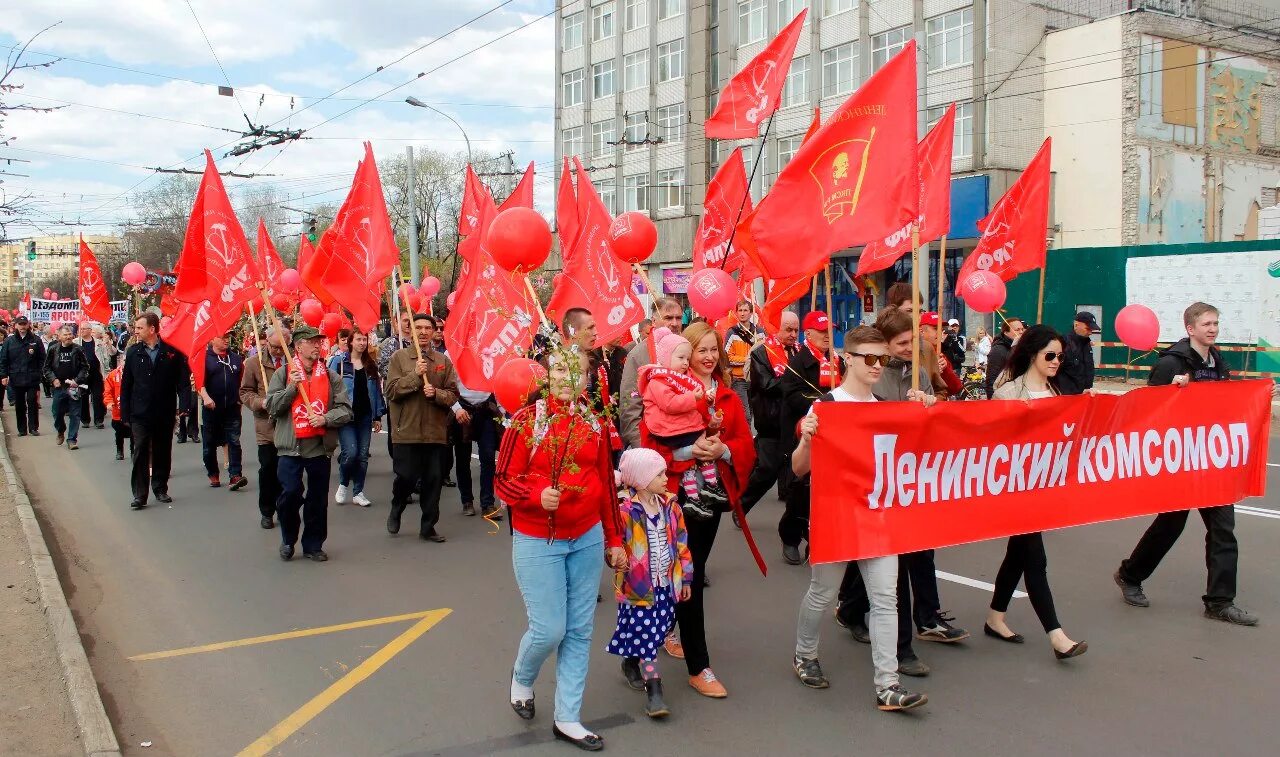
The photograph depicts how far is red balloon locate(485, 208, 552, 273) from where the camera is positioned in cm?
737

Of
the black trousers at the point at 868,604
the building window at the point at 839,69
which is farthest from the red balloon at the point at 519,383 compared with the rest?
the building window at the point at 839,69

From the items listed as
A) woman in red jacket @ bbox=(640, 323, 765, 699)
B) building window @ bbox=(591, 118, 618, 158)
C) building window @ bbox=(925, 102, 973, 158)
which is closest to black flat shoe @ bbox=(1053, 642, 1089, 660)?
woman in red jacket @ bbox=(640, 323, 765, 699)

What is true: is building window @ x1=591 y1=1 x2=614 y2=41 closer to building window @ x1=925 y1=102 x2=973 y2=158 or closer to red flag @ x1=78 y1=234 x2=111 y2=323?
building window @ x1=925 y1=102 x2=973 y2=158

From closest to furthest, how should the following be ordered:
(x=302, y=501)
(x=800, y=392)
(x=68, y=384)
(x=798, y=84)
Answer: (x=800, y=392) < (x=302, y=501) < (x=68, y=384) < (x=798, y=84)

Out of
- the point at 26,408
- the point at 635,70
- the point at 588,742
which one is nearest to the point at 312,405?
the point at 588,742

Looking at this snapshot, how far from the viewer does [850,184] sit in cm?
559

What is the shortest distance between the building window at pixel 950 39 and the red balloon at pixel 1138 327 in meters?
27.2

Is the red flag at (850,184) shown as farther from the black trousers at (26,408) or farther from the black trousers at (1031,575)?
Result: the black trousers at (26,408)

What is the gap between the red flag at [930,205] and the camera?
307 inches

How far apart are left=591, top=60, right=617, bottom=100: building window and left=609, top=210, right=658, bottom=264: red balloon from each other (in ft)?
130

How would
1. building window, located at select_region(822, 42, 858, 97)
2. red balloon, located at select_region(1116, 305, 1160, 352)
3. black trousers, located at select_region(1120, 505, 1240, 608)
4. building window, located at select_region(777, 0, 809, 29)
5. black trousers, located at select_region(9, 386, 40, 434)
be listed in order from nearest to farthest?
black trousers, located at select_region(1120, 505, 1240, 608)
red balloon, located at select_region(1116, 305, 1160, 352)
black trousers, located at select_region(9, 386, 40, 434)
building window, located at select_region(822, 42, 858, 97)
building window, located at select_region(777, 0, 809, 29)

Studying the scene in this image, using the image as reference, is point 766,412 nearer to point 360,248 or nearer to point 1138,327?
point 1138,327

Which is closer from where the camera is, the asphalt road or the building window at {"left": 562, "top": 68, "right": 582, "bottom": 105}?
the asphalt road

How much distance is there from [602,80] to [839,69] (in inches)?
575
